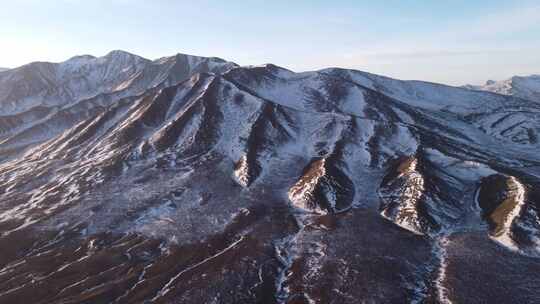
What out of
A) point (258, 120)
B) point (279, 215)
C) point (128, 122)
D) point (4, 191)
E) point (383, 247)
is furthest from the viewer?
point (128, 122)

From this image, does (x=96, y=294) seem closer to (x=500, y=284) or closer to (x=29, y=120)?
(x=500, y=284)

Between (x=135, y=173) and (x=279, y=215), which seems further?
(x=135, y=173)

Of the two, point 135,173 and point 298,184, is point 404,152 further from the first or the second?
point 135,173

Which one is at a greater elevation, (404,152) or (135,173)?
(404,152)

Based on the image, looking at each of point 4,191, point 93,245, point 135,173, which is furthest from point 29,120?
point 93,245

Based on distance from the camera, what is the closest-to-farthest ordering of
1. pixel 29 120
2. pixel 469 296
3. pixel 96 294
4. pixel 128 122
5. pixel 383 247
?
pixel 469 296, pixel 96 294, pixel 383 247, pixel 128 122, pixel 29 120

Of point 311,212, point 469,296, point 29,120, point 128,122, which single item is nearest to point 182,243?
point 311,212
